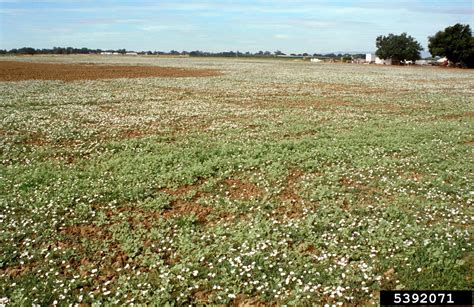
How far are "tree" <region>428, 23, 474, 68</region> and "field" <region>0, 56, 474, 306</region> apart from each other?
9170 cm

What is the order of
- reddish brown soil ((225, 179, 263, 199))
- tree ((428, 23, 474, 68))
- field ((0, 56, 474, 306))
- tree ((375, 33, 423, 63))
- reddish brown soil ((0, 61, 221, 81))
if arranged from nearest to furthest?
field ((0, 56, 474, 306)), reddish brown soil ((225, 179, 263, 199)), reddish brown soil ((0, 61, 221, 81)), tree ((428, 23, 474, 68)), tree ((375, 33, 423, 63))

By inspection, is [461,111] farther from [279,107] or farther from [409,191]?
[409,191]

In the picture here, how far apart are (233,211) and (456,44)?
109 metres

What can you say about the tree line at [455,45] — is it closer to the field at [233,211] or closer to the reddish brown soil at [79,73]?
the reddish brown soil at [79,73]

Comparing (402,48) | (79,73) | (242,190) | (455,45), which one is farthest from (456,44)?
(242,190)

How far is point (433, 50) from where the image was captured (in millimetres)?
102250

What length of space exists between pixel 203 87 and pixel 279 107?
18463 mm

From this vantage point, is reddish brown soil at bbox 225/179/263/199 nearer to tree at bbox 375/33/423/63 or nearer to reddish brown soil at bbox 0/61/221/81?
reddish brown soil at bbox 0/61/221/81

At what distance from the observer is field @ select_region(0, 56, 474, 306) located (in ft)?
24.0

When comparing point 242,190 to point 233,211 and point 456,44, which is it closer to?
point 233,211

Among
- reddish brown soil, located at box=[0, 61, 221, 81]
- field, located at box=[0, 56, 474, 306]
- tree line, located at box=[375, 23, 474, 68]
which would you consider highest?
tree line, located at box=[375, 23, 474, 68]

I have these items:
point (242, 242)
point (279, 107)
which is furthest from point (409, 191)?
point (279, 107)

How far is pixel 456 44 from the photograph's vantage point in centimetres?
9650

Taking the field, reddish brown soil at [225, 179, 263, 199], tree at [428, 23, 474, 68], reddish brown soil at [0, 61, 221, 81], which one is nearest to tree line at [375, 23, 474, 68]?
tree at [428, 23, 474, 68]
